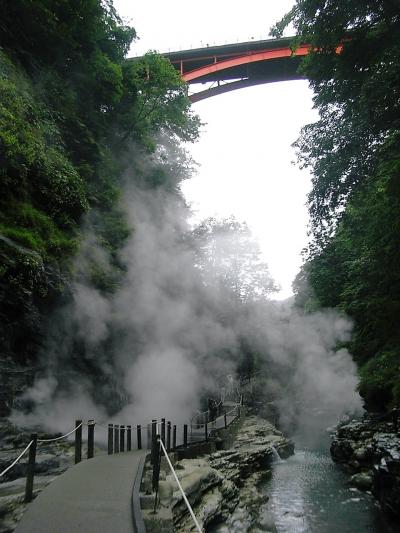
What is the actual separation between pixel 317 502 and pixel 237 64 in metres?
23.0

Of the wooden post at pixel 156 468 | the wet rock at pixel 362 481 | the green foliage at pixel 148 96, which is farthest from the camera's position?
the green foliage at pixel 148 96

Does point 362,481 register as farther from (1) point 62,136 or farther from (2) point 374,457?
(1) point 62,136

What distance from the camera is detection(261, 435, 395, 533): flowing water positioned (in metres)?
6.87

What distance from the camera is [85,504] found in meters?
3.57

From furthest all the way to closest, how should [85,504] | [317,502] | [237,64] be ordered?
1. [237,64]
2. [317,502]
3. [85,504]

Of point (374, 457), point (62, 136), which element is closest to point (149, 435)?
point (374, 457)

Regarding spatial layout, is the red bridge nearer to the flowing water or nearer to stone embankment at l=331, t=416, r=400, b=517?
stone embankment at l=331, t=416, r=400, b=517

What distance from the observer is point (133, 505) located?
Result: 3467mm

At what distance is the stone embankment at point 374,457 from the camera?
6820 mm

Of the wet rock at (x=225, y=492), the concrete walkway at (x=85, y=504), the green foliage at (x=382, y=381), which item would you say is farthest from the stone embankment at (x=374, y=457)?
the concrete walkway at (x=85, y=504)

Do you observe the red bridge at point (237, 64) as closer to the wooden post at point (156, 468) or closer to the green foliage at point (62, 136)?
the green foliage at point (62, 136)

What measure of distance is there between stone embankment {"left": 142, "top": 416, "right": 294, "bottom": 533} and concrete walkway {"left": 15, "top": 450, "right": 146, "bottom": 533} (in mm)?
404

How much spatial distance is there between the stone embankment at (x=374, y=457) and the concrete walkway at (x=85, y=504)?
5.30m

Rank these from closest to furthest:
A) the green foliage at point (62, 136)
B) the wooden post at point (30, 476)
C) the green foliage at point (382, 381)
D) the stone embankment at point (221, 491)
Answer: the wooden post at point (30, 476), the stone embankment at point (221, 491), the green foliage at point (62, 136), the green foliage at point (382, 381)
